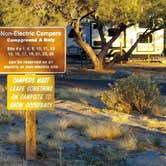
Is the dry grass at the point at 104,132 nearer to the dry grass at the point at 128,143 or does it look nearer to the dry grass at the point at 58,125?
the dry grass at the point at 128,143

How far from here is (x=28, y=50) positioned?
28.5 feet

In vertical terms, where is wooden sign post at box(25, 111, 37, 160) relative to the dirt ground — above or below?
above

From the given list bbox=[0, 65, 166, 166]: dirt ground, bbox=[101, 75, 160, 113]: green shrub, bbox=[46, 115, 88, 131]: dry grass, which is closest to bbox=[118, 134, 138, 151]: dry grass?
bbox=[0, 65, 166, 166]: dirt ground

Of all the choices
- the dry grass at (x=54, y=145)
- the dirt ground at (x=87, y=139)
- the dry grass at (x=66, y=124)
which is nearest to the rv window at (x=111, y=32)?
the dirt ground at (x=87, y=139)

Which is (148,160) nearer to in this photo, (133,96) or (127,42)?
(133,96)

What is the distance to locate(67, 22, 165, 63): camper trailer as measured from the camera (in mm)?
40719

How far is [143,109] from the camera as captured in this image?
621 inches

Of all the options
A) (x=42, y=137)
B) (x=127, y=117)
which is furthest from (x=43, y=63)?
(x=127, y=117)

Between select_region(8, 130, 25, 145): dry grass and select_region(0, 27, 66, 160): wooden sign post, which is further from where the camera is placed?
select_region(8, 130, 25, 145): dry grass

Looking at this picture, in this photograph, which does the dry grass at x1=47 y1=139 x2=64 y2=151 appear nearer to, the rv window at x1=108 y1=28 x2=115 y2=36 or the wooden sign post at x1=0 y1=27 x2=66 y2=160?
the wooden sign post at x1=0 y1=27 x2=66 y2=160

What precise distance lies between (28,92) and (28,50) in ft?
1.92

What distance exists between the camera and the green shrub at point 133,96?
15672 millimetres

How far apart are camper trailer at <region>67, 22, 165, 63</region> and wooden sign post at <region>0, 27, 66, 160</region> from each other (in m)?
31.0

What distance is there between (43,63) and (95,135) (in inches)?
104
